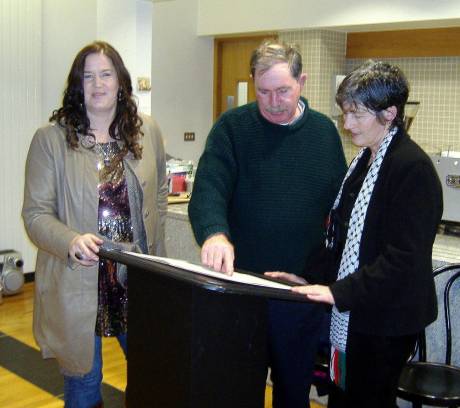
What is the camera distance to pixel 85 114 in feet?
6.67

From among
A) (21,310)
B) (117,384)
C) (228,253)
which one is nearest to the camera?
(228,253)

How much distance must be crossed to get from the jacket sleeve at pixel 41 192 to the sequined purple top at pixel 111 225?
0.45 feet

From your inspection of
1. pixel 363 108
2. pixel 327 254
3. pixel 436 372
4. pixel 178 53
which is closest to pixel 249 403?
pixel 327 254

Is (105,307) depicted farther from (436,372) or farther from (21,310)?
(21,310)

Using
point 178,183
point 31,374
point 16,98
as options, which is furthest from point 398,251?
point 16,98

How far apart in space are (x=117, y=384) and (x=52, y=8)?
2.97m

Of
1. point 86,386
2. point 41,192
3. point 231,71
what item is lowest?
point 86,386

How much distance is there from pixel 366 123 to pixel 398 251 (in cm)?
32

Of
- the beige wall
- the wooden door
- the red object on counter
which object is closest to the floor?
the red object on counter

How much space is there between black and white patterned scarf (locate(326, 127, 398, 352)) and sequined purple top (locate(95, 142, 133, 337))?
27.8 inches

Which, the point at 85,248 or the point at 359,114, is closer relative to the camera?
the point at 359,114

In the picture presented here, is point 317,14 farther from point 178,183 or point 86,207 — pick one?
point 86,207

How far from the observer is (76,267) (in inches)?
77.4

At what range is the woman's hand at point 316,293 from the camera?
4.59 ft
